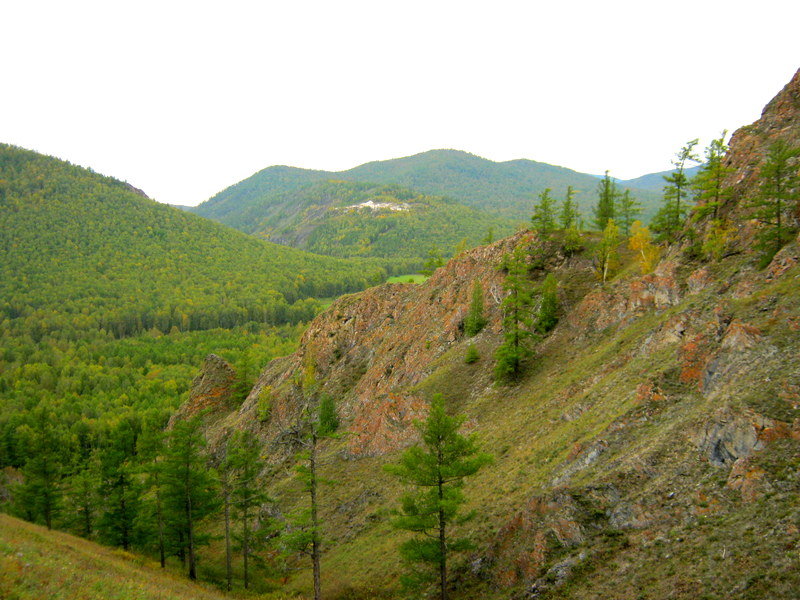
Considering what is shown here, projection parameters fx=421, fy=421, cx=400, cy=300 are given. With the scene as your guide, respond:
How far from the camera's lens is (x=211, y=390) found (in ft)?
198

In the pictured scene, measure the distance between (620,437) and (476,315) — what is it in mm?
21415

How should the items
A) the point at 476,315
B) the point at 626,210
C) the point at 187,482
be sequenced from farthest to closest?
1. the point at 626,210
2. the point at 476,315
3. the point at 187,482

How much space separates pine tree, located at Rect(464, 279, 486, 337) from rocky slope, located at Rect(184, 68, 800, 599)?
846 millimetres

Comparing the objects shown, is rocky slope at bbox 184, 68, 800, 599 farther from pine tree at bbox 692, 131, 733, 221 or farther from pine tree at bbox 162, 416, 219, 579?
pine tree at bbox 162, 416, 219, 579

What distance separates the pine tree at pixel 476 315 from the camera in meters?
38.6

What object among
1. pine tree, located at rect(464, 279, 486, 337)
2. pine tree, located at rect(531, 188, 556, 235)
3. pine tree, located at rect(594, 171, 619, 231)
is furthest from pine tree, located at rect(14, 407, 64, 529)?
pine tree, located at rect(594, 171, 619, 231)

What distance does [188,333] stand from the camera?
145 metres

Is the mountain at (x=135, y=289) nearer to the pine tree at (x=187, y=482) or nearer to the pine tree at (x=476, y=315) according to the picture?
the pine tree at (x=476, y=315)

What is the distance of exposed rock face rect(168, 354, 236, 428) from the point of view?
195ft

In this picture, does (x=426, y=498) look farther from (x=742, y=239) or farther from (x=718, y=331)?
(x=742, y=239)

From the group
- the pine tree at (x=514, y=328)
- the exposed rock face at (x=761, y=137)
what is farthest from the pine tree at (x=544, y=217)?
the exposed rock face at (x=761, y=137)

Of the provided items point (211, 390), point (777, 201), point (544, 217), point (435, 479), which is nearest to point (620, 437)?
point (435, 479)

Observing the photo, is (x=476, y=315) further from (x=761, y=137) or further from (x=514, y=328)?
(x=761, y=137)

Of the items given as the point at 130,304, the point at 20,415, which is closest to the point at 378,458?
the point at 20,415
